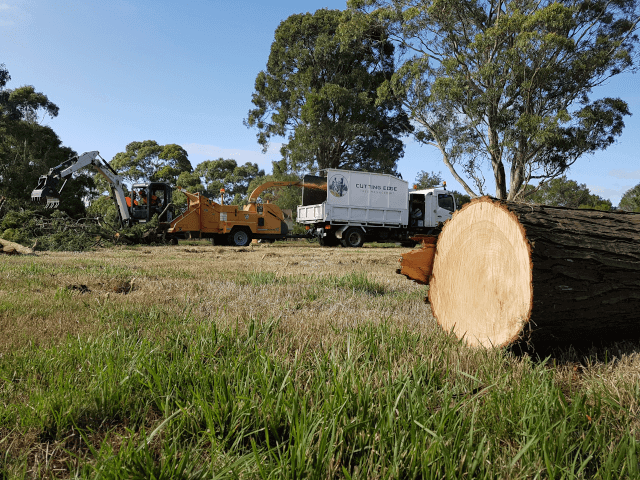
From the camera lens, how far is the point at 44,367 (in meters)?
1.72

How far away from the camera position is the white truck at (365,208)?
56.4ft

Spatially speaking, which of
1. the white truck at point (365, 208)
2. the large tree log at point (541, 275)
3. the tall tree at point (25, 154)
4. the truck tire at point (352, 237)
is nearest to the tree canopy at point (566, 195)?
the white truck at point (365, 208)

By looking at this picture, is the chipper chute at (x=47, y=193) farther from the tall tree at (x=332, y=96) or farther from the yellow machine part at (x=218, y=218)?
the tall tree at (x=332, y=96)

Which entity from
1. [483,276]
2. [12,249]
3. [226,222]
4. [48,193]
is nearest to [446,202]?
[226,222]

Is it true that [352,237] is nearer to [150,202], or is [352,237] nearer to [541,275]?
[150,202]

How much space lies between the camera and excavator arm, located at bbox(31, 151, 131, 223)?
13.6 metres

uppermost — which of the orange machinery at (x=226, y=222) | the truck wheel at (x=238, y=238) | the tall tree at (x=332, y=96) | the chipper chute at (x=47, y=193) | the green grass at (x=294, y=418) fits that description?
the tall tree at (x=332, y=96)

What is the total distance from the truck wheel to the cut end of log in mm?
14606

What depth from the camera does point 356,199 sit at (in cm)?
1748

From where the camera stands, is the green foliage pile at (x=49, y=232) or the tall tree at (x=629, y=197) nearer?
the green foliage pile at (x=49, y=232)

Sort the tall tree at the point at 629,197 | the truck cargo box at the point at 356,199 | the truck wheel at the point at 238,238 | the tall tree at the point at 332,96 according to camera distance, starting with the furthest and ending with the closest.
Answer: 1. the tall tree at the point at 629,197
2. the tall tree at the point at 332,96
3. the truck cargo box at the point at 356,199
4. the truck wheel at the point at 238,238

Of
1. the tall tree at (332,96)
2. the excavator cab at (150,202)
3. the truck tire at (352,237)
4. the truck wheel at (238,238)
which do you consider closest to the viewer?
the excavator cab at (150,202)

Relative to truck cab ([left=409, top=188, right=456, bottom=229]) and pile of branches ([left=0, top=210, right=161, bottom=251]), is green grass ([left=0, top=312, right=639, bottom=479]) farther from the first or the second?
truck cab ([left=409, top=188, right=456, bottom=229])

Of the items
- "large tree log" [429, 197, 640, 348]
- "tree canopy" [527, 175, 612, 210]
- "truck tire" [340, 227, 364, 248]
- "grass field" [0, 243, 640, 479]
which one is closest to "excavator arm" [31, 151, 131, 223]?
"truck tire" [340, 227, 364, 248]
